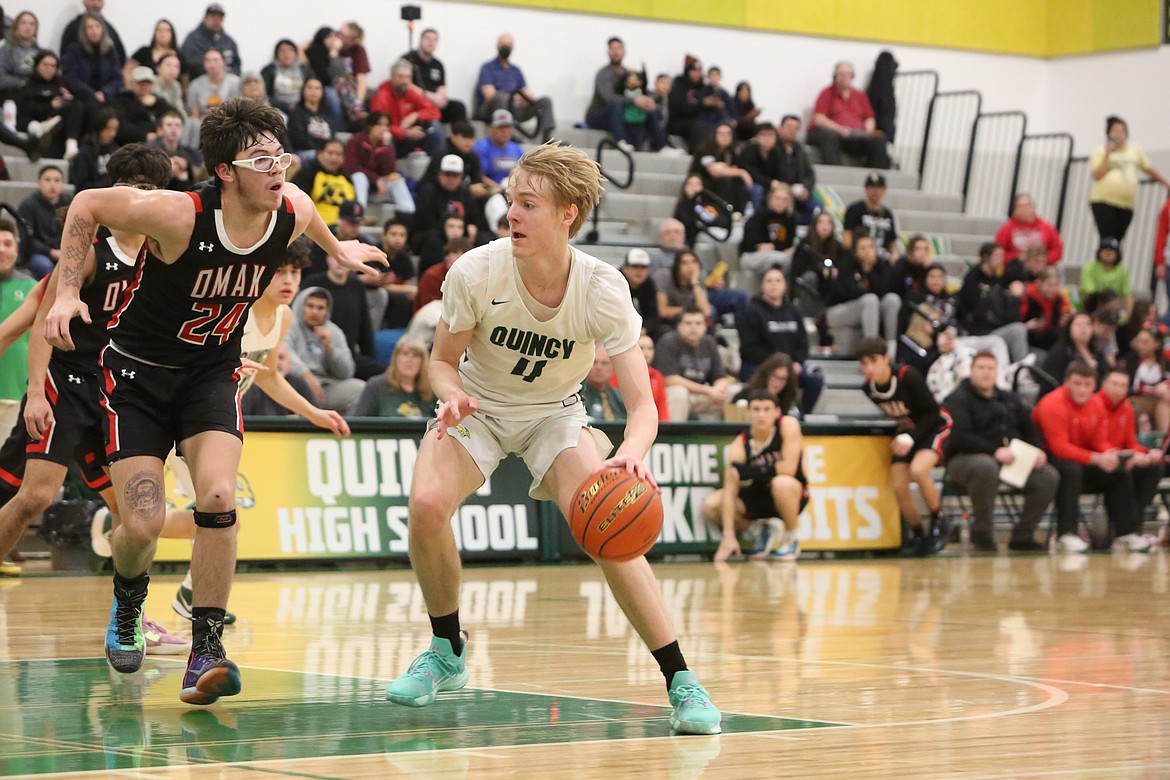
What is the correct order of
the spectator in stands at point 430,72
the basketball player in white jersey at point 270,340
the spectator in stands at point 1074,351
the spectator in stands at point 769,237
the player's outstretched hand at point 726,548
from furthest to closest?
the spectator in stands at point 430,72 < the spectator in stands at point 769,237 < the spectator in stands at point 1074,351 < the player's outstretched hand at point 726,548 < the basketball player in white jersey at point 270,340

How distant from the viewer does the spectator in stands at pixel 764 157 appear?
20.2m

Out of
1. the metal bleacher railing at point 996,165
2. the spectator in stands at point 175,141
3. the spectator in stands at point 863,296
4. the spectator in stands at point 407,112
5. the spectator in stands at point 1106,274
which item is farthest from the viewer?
the metal bleacher railing at point 996,165

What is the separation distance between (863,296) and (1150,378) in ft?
10.5

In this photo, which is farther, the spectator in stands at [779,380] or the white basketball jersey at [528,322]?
the spectator in stands at [779,380]

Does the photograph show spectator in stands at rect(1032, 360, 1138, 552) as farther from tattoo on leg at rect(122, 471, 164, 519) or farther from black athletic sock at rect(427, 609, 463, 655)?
tattoo on leg at rect(122, 471, 164, 519)

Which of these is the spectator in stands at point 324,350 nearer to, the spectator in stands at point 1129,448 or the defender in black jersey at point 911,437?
the defender in black jersey at point 911,437

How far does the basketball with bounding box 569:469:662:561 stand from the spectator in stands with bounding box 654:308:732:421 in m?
9.75

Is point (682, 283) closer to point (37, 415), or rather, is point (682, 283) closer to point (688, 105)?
point (688, 105)

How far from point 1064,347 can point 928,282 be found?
1.75 metres

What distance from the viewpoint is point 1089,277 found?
2127 cm

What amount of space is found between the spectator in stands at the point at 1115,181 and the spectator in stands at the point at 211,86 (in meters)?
11.9

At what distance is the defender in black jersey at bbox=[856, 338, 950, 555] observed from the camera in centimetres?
1448

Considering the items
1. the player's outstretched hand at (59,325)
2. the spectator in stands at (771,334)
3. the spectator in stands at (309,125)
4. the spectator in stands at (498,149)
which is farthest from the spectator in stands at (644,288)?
the player's outstretched hand at (59,325)

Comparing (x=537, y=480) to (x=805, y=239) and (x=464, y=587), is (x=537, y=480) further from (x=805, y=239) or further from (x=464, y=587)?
(x=805, y=239)
